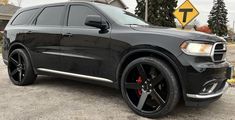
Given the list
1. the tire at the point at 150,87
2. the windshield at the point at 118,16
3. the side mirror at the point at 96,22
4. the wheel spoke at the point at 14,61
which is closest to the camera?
the tire at the point at 150,87

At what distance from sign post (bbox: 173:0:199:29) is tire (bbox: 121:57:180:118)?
15.9 feet

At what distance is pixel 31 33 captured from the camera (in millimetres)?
5324

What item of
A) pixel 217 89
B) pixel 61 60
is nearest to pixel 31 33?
pixel 61 60

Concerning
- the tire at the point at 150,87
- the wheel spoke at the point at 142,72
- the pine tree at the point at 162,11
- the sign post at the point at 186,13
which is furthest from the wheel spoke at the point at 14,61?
the pine tree at the point at 162,11

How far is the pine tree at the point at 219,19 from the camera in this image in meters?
58.7

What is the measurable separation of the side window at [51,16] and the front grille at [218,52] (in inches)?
113

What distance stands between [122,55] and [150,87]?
0.66 meters

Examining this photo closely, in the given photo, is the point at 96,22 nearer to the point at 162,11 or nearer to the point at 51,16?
the point at 51,16

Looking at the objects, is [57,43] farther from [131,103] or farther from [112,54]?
[131,103]

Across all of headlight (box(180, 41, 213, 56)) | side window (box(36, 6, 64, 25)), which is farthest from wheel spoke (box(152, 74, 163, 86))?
side window (box(36, 6, 64, 25))

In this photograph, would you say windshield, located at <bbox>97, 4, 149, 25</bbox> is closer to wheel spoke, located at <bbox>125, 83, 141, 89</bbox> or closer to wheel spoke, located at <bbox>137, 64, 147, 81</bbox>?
wheel spoke, located at <bbox>137, 64, 147, 81</bbox>

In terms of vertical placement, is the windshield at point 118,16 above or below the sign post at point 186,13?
above

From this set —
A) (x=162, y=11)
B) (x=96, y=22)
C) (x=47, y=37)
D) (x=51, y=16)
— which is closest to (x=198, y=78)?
(x=96, y=22)

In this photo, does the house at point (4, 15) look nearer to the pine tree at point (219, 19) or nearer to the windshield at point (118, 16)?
the windshield at point (118, 16)
